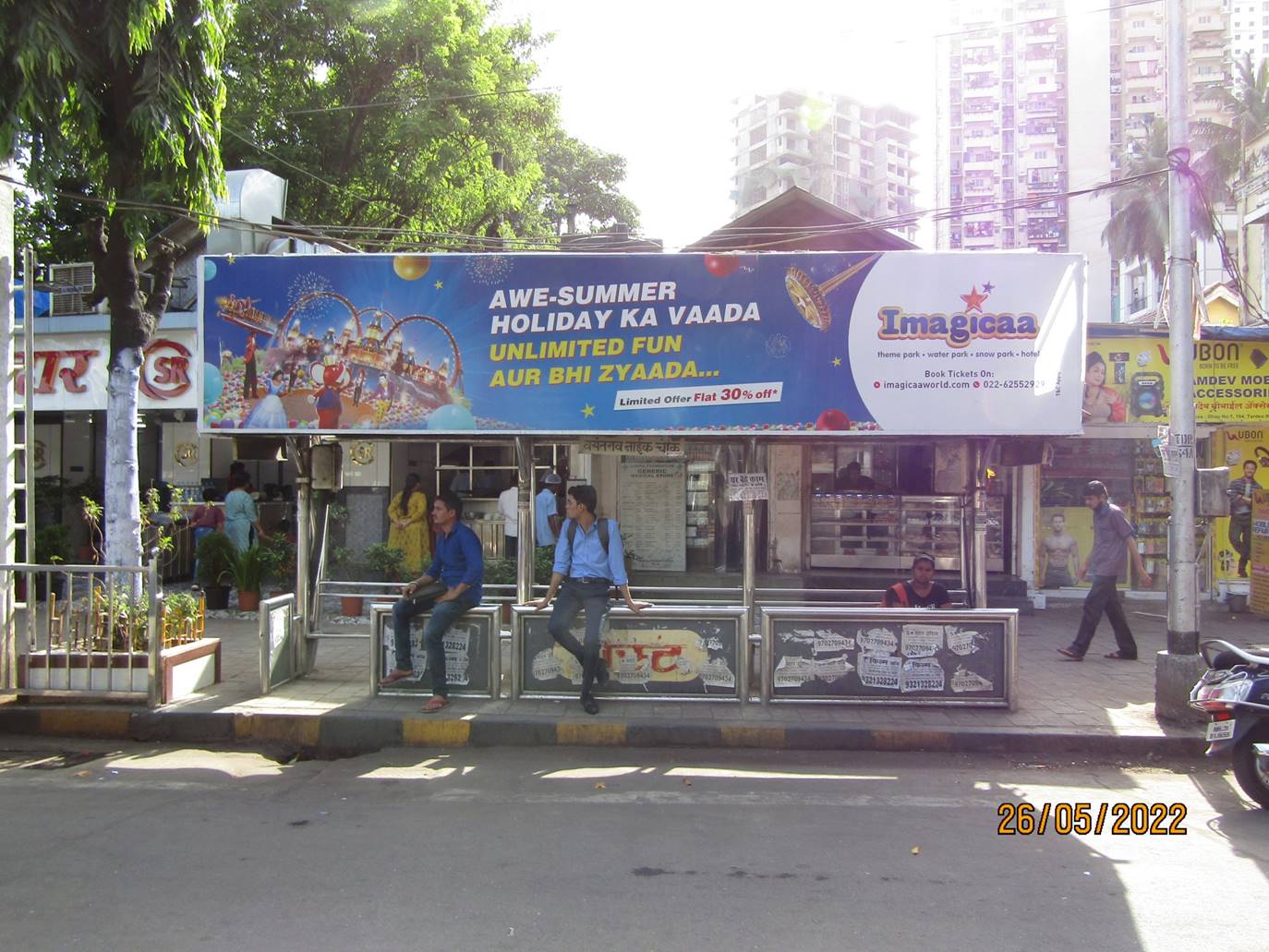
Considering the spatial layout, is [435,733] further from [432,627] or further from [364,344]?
[364,344]

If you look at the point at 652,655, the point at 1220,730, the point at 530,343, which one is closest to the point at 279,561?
the point at 530,343

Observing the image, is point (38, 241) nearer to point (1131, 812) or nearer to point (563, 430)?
point (563, 430)

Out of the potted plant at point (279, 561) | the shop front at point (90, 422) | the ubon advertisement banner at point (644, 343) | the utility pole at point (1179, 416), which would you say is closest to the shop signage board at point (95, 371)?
the shop front at point (90, 422)

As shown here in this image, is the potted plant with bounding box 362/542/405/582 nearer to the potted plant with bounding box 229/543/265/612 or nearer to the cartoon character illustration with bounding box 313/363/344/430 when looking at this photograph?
the potted plant with bounding box 229/543/265/612

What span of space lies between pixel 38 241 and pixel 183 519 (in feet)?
34.7

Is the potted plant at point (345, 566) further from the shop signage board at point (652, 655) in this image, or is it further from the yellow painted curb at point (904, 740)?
the yellow painted curb at point (904, 740)

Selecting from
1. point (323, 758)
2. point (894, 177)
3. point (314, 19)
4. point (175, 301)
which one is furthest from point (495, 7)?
point (894, 177)

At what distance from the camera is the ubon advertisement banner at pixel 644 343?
7.27m

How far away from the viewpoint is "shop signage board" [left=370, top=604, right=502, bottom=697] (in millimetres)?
7559

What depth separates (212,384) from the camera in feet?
25.0

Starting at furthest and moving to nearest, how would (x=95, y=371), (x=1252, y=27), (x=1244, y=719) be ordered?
(x=1252, y=27), (x=95, y=371), (x=1244, y=719)

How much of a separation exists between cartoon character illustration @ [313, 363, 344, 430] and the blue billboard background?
0.01 m

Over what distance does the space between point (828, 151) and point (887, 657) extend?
106 meters

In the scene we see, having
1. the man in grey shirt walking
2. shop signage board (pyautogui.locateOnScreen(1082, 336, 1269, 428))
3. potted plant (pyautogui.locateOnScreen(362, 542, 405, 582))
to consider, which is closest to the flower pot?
potted plant (pyautogui.locateOnScreen(362, 542, 405, 582))
